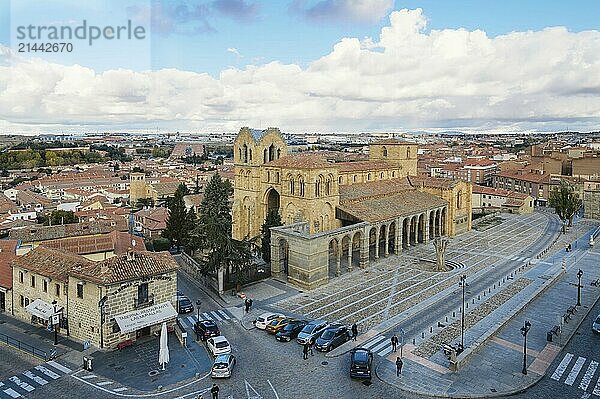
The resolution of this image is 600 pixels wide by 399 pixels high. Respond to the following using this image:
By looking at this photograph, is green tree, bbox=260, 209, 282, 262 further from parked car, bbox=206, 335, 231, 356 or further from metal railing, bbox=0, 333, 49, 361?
metal railing, bbox=0, 333, 49, 361

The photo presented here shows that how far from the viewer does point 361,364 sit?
82.8ft

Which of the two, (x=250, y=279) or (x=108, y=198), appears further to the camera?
(x=108, y=198)

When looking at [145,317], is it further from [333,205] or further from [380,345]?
[333,205]

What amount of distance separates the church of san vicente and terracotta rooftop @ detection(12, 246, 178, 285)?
12.5m

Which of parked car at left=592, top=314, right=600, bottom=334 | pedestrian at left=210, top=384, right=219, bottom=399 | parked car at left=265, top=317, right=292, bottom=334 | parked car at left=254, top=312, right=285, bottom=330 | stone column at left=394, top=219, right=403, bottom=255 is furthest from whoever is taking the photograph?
stone column at left=394, top=219, right=403, bottom=255

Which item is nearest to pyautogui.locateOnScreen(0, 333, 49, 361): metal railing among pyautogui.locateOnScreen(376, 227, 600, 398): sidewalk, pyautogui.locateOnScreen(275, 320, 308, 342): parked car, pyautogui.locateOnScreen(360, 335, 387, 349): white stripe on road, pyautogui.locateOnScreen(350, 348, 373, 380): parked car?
pyautogui.locateOnScreen(275, 320, 308, 342): parked car

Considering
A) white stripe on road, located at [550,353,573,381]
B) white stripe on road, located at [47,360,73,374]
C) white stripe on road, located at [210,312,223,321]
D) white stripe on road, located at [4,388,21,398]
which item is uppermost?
white stripe on road, located at [210,312,223,321]

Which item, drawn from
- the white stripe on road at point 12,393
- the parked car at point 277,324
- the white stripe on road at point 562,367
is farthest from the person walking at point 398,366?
the white stripe on road at point 12,393

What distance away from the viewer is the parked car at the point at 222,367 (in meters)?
25.1

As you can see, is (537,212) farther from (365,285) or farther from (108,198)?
(108,198)

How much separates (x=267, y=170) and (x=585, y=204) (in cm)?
5497

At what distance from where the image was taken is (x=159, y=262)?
1261 inches

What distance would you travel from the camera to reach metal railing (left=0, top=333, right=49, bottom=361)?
91.4ft

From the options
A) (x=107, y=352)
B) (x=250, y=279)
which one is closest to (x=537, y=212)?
(x=250, y=279)
